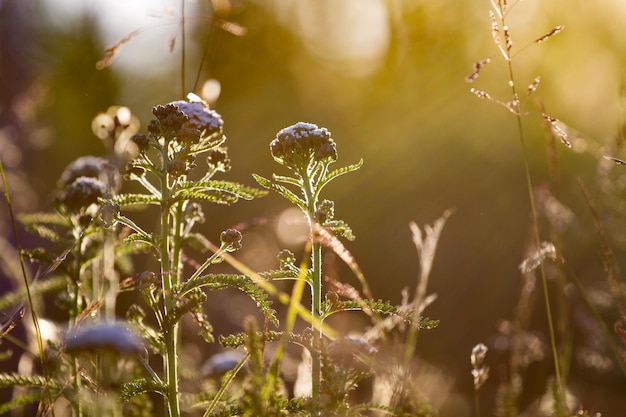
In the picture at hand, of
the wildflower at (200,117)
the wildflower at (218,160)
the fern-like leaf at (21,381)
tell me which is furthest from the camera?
the wildflower at (218,160)

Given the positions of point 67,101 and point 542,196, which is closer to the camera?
point 542,196

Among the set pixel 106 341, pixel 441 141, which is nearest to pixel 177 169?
pixel 106 341

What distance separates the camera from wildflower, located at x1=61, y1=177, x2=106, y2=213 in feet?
9.95

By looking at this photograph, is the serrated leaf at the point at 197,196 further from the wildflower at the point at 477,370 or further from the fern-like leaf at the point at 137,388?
the wildflower at the point at 477,370

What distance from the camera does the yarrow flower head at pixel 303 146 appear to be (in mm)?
2396

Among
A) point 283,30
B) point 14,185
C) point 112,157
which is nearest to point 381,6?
point 14,185

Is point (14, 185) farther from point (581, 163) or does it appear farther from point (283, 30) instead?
point (283, 30)

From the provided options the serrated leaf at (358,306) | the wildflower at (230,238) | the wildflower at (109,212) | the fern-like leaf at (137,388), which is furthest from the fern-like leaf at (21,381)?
the serrated leaf at (358,306)

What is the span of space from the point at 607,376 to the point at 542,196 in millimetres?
5425

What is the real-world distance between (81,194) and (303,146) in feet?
4.09

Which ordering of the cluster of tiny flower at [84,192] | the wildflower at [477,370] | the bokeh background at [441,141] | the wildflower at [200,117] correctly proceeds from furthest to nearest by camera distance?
the bokeh background at [441,141] < the cluster of tiny flower at [84,192] < the wildflower at [200,117] < the wildflower at [477,370]

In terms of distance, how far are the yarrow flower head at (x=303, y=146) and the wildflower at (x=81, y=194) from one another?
3.45 feet

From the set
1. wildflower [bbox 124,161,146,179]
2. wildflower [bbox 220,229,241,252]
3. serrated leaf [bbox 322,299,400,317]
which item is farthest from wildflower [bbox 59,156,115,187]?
serrated leaf [bbox 322,299,400,317]

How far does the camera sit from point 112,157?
11.5ft
